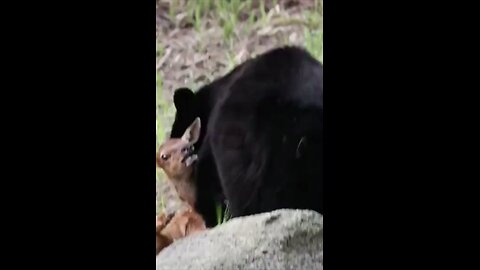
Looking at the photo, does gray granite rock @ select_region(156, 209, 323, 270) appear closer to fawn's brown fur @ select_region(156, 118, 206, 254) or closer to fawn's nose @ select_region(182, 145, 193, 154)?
fawn's brown fur @ select_region(156, 118, 206, 254)

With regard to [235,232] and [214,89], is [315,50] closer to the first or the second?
[214,89]

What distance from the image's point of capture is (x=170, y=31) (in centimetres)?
146

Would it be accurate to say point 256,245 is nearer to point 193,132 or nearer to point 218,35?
point 193,132

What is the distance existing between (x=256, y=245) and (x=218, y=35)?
1.46 feet

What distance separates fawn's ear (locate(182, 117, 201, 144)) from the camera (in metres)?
1.48

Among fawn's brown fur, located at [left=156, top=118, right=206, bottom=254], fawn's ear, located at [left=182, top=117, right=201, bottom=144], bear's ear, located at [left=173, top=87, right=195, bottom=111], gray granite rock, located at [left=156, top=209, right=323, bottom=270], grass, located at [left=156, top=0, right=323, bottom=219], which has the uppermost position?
grass, located at [left=156, top=0, right=323, bottom=219]

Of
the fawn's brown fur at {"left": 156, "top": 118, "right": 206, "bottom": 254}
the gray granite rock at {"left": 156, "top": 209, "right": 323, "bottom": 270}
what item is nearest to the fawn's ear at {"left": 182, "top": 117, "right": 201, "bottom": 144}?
the fawn's brown fur at {"left": 156, "top": 118, "right": 206, "bottom": 254}

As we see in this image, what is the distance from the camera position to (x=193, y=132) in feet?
4.87

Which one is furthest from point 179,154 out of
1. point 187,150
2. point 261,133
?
point 261,133

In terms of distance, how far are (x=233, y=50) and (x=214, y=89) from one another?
9 centimetres

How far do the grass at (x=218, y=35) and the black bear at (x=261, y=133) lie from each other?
0.02 metres

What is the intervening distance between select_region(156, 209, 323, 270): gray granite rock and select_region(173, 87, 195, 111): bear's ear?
0.26m
